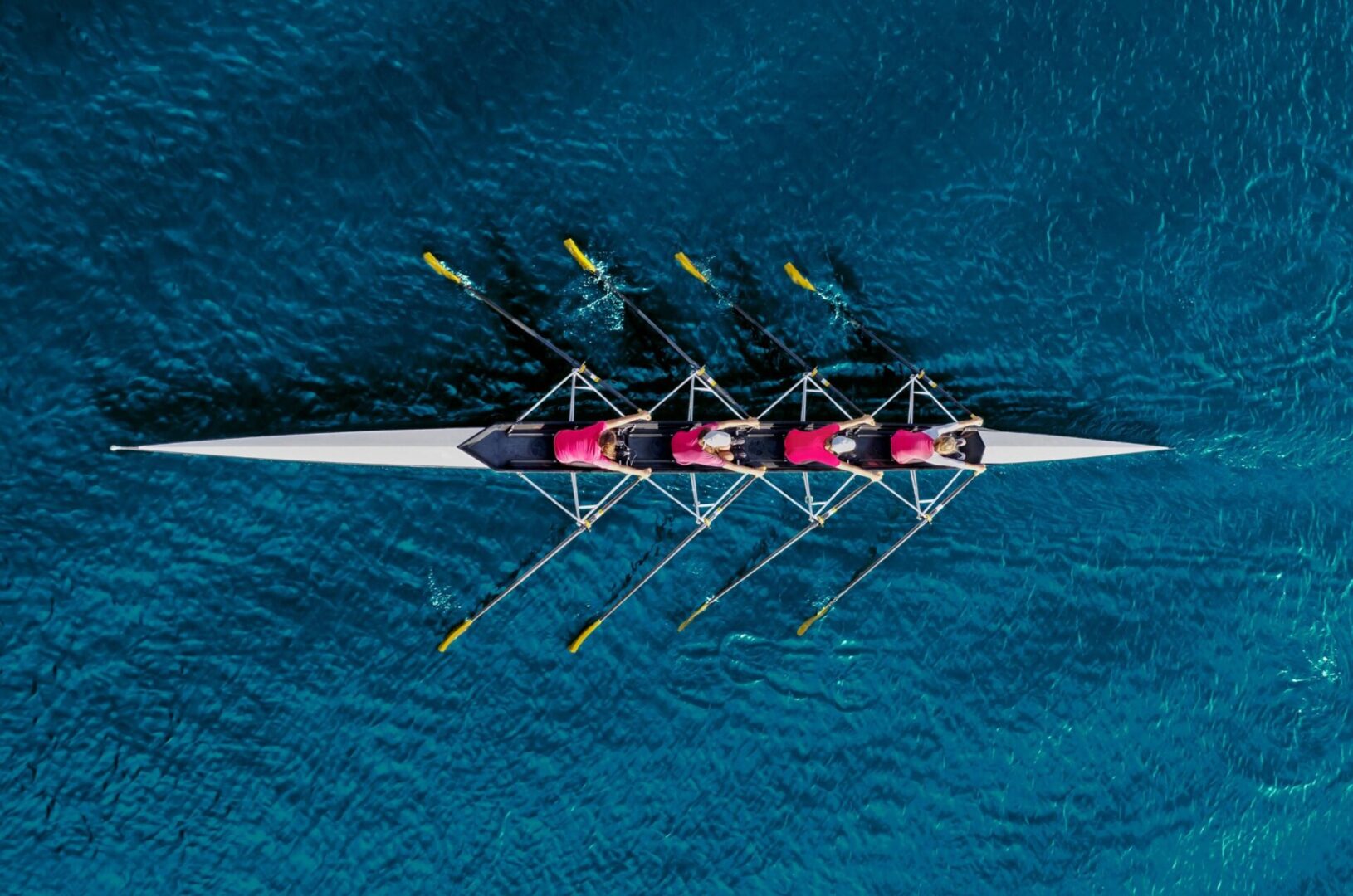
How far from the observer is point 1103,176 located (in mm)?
16250

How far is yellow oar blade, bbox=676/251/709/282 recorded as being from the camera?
48.9 feet

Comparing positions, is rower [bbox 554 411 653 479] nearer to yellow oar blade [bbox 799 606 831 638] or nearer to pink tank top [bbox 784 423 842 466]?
pink tank top [bbox 784 423 842 466]

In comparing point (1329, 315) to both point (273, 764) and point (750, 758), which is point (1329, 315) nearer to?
point (750, 758)

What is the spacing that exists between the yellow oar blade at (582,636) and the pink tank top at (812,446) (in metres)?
4.33

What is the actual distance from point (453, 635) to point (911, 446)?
7.98m

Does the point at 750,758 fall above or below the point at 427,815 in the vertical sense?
below

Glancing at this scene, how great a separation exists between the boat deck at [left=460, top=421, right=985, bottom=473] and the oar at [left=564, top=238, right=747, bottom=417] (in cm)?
72

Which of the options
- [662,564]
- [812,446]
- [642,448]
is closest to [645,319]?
[642,448]

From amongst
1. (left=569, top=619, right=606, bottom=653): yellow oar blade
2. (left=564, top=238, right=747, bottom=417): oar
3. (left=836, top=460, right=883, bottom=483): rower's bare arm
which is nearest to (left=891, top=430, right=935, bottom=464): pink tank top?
(left=836, top=460, right=883, bottom=483): rower's bare arm

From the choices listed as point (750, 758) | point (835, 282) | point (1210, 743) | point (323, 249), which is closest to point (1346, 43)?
point (835, 282)

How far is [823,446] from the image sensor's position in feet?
43.8

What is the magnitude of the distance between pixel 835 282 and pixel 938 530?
189 inches

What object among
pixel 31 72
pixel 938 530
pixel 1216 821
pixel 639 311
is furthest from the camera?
pixel 1216 821

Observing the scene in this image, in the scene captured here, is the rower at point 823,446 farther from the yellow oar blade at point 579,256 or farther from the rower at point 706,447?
the yellow oar blade at point 579,256
